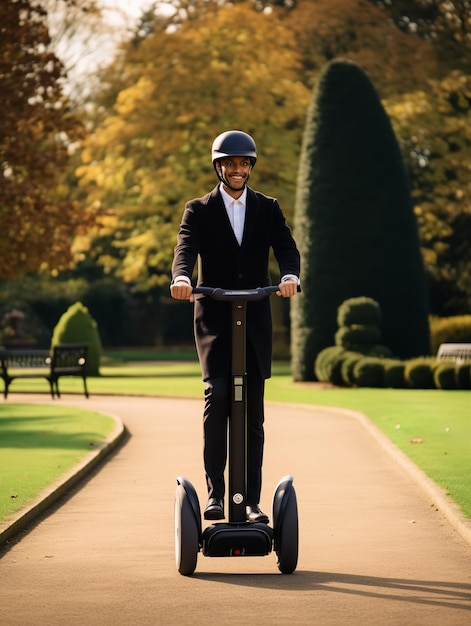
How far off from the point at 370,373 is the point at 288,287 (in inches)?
797

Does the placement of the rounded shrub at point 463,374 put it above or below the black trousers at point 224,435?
below

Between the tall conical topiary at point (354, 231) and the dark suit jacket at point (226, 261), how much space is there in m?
22.4

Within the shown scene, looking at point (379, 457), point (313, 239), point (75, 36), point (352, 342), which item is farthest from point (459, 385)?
point (75, 36)

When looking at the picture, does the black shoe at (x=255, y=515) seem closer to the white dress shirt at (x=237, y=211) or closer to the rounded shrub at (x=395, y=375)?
the white dress shirt at (x=237, y=211)

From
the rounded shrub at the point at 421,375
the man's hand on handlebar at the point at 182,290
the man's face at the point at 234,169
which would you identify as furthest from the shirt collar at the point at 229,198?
the rounded shrub at the point at 421,375

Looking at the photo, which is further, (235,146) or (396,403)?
(396,403)

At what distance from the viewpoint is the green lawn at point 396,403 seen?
12.8 metres

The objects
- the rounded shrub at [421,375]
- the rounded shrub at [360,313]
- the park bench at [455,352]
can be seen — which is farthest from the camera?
the rounded shrub at [360,313]

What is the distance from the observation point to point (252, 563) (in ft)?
26.6

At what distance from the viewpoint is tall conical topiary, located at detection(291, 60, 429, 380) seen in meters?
30.2

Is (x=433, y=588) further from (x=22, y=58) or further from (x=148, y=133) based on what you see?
(x=148, y=133)

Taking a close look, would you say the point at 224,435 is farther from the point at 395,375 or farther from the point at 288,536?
the point at 395,375

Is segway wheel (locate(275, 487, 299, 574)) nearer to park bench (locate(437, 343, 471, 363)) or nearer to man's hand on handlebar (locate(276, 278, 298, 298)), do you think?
man's hand on handlebar (locate(276, 278, 298, 298))

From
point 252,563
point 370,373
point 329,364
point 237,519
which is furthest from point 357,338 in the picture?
point 237,519
